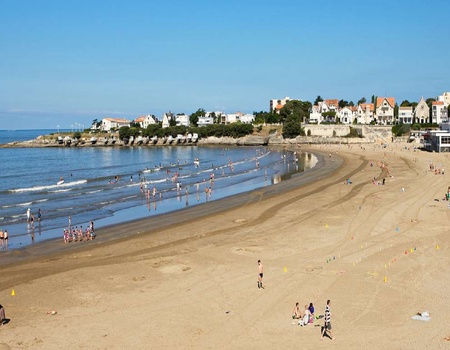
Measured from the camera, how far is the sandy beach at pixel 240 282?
1559cm

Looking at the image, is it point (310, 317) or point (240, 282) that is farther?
point (240, 282)

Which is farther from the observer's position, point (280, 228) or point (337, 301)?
point (280, 228)

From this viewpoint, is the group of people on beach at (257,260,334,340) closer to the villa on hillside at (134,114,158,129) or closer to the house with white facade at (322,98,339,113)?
the house with white facade at (322,98,339,113)

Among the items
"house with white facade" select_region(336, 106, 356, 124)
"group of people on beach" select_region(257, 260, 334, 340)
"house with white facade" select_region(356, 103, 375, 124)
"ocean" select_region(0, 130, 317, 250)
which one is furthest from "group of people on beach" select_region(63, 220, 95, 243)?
"house with white facade" select_region(336, 106, 356, 124)

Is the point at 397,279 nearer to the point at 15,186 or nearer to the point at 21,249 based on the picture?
the point at 21,249

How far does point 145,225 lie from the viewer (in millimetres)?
32938

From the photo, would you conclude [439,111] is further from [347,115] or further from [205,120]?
[205,120]

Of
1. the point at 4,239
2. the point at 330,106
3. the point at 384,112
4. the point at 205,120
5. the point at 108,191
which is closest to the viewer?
the point at 4,239

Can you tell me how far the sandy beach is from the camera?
15.6 m

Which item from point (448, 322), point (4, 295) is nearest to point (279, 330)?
point (448, 322)

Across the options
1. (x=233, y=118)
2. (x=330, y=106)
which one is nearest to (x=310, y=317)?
(x=330, y=106)

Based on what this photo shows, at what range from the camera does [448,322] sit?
15961mm

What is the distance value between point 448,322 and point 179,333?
8388mm

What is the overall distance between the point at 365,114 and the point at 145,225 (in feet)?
359
